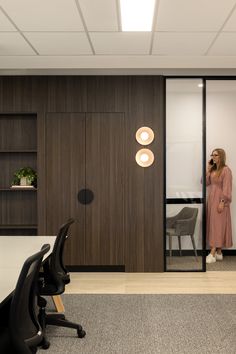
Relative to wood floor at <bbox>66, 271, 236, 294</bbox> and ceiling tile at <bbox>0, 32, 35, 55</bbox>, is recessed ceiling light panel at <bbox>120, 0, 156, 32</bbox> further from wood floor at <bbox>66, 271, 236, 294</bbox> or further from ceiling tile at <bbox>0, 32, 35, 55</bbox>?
wood floor at <bbox>66, 271, 236, 294</bbox>

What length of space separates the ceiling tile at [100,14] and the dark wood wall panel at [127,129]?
1278mm

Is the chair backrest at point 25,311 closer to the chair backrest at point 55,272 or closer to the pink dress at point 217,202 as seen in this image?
the chair backrest at point 55,272

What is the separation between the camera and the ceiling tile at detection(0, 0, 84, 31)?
3.01 metres

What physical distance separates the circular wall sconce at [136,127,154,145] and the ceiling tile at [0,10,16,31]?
177 cm

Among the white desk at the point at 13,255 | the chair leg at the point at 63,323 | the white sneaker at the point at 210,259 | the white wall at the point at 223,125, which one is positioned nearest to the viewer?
the white desk at the point at 13,255

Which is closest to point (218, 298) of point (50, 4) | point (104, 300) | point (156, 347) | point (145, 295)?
point (145, 295)

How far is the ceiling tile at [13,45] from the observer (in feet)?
12.4

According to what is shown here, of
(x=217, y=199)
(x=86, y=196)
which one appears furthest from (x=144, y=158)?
(x=217, y=199)

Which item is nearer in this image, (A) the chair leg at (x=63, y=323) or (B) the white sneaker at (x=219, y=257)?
(A) the chair leg at (x=63, y=323)

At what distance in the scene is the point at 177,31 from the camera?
3619mm

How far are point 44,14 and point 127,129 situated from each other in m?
1.84

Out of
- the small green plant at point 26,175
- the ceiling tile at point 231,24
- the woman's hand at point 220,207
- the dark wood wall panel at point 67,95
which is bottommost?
the woman's hand at point 220,207

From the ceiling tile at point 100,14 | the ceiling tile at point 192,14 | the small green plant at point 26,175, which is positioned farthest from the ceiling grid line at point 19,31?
the small green plant at point 26,175

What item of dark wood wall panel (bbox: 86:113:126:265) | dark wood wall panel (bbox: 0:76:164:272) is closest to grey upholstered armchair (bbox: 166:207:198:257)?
dark wood wall panel (bbox: 0:76:164:272)
